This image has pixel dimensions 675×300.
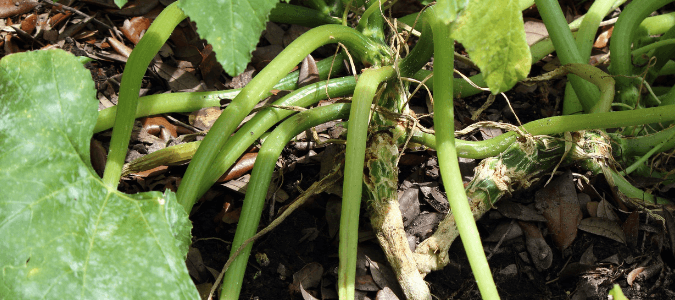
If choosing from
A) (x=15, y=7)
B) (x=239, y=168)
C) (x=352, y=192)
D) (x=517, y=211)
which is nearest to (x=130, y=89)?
(x=239, y=168)

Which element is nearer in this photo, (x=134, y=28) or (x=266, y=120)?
(x=266, y=120)

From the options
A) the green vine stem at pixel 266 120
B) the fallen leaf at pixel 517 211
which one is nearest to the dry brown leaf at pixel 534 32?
the fallen leaf at pixel 517 211

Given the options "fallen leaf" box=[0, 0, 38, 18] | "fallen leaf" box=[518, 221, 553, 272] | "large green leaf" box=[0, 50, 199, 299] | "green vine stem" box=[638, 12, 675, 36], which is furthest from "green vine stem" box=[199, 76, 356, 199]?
"fallen leaf" box=[0, 0, 38, 18]

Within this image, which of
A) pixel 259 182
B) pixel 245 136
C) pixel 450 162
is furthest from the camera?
pixel 245 136

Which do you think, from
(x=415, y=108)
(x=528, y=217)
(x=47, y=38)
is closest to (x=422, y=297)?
(x=528, y=217)

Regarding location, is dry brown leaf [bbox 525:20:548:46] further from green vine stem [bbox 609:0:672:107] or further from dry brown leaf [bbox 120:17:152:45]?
dry brown leaf [bbox 120:17:152:45]

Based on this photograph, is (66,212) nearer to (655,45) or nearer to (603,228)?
(603,228)

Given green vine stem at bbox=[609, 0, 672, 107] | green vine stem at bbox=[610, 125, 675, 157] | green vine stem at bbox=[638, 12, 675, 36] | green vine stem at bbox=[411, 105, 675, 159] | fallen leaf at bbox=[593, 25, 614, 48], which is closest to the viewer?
green vine stem at bbox=[411, 105, 675, 159]
